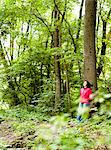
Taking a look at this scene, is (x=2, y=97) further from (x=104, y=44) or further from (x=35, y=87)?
(x=104, y=44)

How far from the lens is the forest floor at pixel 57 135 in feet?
8.66

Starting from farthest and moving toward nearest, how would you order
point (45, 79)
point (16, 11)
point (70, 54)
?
point (45, 79), point (16, 11), point (70, 54)

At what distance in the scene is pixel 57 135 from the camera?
3.51m

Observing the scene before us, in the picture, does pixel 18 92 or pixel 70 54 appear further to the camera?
pixel 18 92

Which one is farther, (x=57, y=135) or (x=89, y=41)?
(x=89, y=41)

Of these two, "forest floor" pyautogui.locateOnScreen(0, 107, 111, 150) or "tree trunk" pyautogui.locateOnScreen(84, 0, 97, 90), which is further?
"tree trunk" pyautogui.locateOnScreen(84, 0, 97, 90)

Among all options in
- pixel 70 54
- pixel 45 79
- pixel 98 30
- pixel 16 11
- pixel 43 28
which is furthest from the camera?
pixel 98 30

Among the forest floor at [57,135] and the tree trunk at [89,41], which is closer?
the forest floor at [57,135]

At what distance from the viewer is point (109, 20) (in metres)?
20.0

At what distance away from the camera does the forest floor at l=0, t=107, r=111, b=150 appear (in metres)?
2.64

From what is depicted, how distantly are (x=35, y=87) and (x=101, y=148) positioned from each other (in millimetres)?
15553

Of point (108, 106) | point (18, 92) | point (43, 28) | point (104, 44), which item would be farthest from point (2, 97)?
point (108, 106)

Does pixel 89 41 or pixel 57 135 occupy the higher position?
pixel 89 41

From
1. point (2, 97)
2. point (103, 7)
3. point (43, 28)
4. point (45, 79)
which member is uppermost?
point (103, 7)
